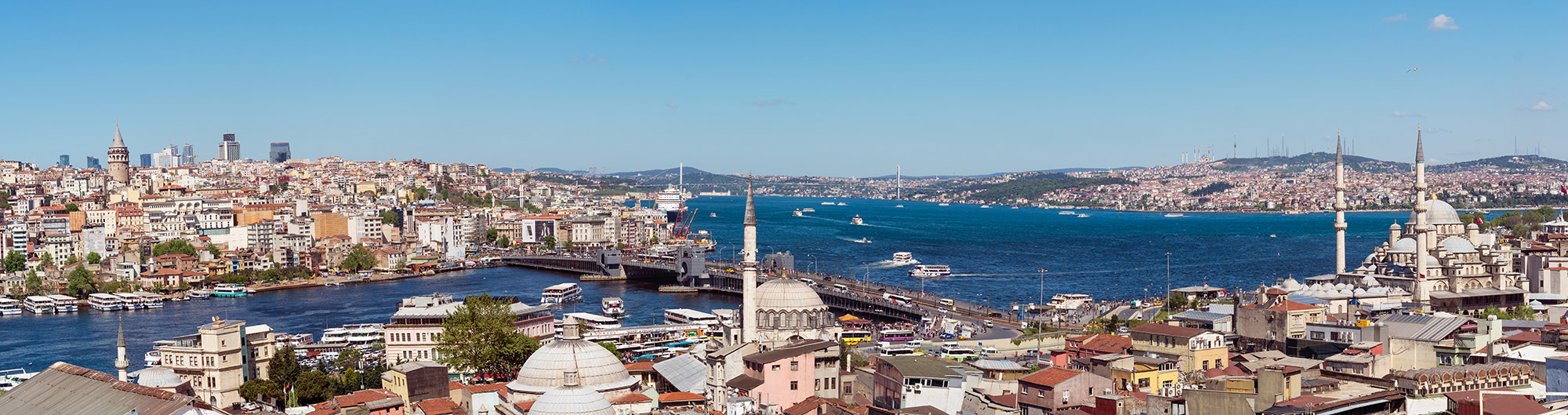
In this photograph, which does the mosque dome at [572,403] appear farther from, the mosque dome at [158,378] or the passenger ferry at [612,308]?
the passenger ferry at [612,308]

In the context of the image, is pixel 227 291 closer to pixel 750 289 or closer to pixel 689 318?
pixel 689 318

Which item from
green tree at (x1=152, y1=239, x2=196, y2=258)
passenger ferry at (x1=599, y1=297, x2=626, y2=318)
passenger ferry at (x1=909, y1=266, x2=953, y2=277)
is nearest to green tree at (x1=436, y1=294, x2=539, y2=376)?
passenger ferry at (x1=599, y1=297, x2=626, y2=318)

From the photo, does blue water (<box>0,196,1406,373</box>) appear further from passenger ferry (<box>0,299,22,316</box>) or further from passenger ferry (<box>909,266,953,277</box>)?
passenger ferry (<box>909,266,953,277</box>)

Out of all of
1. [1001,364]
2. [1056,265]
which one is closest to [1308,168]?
[1056,265]

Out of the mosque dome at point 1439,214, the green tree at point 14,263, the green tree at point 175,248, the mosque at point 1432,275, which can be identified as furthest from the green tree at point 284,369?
the green tree at point 175,248

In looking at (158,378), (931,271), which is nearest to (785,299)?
(158,378)

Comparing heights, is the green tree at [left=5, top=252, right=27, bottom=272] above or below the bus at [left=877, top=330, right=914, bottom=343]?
above
